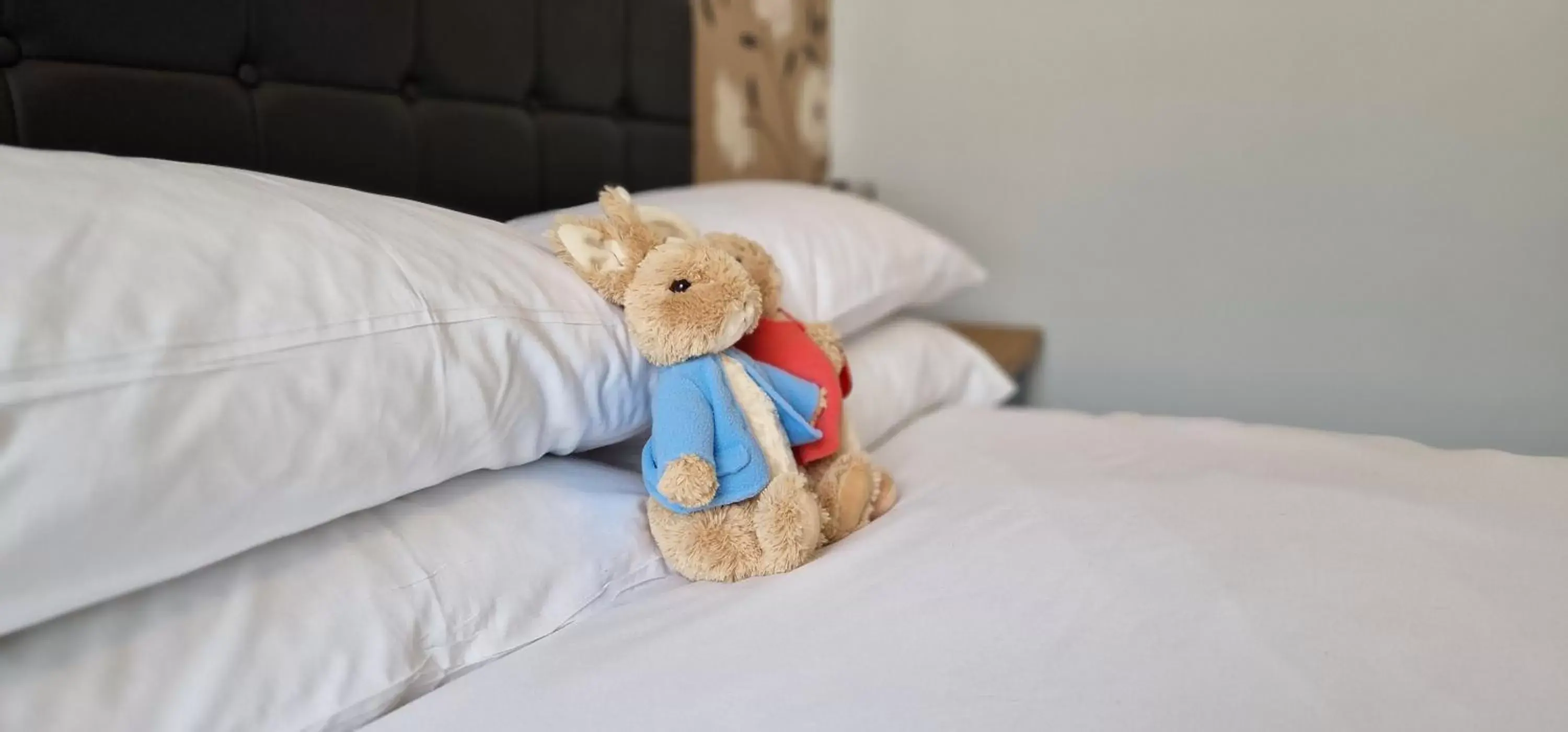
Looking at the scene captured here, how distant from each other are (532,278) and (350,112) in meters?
0.34

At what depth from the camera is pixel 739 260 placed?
0.94m

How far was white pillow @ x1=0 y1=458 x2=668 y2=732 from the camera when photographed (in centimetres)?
48

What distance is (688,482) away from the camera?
73cm

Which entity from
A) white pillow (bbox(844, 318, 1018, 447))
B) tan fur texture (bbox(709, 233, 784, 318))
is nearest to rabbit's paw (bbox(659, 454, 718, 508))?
tan fur texture (bbox(709, 233, 784, 318))

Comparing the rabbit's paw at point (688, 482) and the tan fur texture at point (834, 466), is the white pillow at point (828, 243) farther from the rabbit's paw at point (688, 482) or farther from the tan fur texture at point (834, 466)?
the rabbit's paw at point (688, 482)

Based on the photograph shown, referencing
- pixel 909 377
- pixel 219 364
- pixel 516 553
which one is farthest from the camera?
pixel 909 377

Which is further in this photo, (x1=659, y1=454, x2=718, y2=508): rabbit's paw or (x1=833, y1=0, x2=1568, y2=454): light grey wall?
(x1=833, y1=0, x2=1568, y2=454): light grey wall

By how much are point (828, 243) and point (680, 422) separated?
0.48 meters

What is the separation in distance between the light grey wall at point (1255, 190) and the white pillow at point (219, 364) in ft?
4.71

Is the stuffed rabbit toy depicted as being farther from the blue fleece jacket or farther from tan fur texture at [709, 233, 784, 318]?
the blue fleece jacket

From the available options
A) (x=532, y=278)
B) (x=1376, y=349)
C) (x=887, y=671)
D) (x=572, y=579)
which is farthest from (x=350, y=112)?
(x=1376, y=349)

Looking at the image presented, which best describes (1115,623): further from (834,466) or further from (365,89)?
(365,89)

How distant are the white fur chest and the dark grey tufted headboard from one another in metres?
0.40

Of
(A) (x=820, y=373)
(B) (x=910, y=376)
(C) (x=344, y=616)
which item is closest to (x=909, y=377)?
(B) (x=910, y=376)
